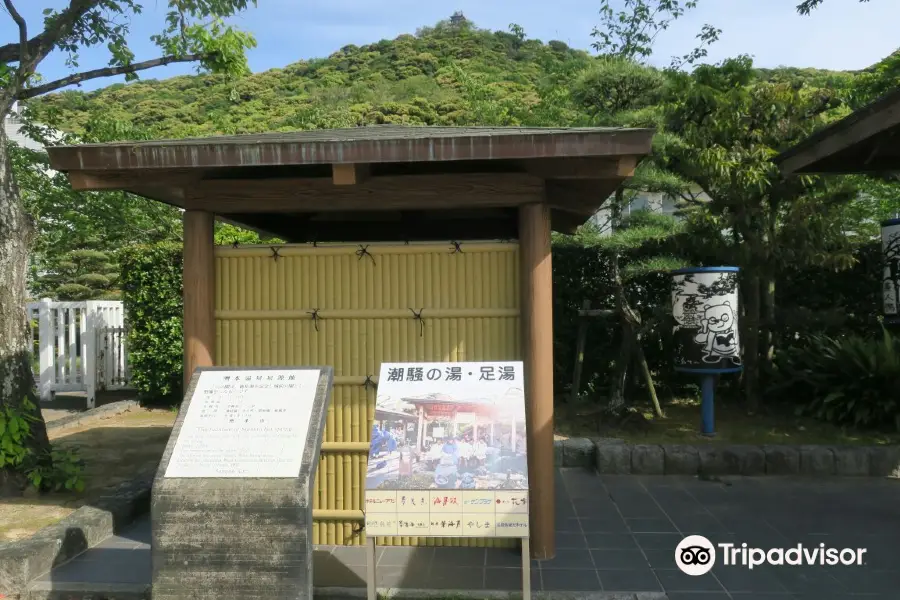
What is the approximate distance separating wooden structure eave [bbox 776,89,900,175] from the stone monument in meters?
4.63

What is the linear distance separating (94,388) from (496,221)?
7.36m

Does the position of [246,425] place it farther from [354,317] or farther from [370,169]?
[370,169]

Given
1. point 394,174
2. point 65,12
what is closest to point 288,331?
point 394,174

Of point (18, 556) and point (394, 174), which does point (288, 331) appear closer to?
point (394, 174)

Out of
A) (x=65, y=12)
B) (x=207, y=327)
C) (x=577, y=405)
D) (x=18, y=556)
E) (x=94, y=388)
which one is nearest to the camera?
(x=18, y=556)

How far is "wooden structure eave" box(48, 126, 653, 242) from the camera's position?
13.9 feet

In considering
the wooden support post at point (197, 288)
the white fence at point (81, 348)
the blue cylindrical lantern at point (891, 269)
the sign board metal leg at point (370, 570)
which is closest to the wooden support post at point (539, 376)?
the sign board metal leg at point (370, 570)

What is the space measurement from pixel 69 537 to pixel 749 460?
611 centimetres

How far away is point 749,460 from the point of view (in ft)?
23.2

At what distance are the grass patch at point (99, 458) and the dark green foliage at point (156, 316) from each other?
1.99 ft

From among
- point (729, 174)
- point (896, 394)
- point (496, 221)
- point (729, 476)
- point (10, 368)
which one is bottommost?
point (729, 476)

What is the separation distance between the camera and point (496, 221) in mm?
7605

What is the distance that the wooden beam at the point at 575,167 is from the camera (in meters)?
4.50

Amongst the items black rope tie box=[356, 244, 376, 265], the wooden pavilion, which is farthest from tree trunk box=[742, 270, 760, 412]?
black rope tie box=[356, 244, 376, 265]
